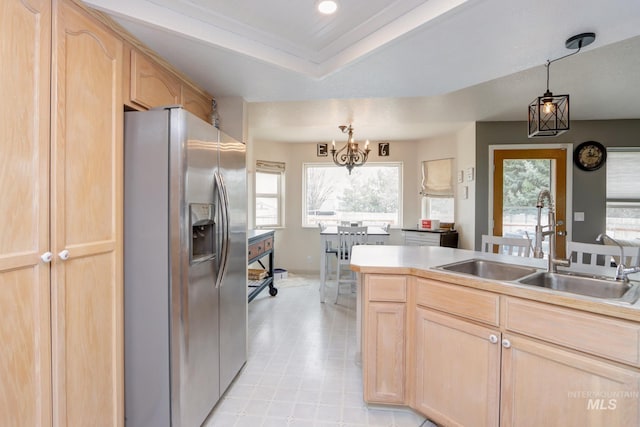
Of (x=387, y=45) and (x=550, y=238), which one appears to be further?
(x=387, y=45)

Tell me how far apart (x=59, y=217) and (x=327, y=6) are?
1539 millimetres

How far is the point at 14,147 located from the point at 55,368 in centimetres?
83

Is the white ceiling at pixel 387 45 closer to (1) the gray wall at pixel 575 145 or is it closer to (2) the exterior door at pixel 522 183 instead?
(1) the gray wall at pixel 575 145

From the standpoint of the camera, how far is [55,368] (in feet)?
3.64

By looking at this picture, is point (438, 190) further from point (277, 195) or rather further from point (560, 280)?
point (560, 280)

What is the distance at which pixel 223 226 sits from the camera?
175cm

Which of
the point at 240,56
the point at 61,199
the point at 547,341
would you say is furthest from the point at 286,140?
the point at 547,341

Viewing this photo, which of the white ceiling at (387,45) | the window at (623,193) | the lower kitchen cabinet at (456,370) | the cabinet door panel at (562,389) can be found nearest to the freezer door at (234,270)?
the white ceiling at (387,45)

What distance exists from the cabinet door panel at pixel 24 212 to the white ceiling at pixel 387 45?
1.26 feet

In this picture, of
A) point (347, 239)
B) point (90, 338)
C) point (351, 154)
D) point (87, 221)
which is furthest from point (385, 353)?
point (351, 154)

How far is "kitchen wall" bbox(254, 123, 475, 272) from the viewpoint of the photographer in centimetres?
490

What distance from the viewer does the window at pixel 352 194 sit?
5324mm

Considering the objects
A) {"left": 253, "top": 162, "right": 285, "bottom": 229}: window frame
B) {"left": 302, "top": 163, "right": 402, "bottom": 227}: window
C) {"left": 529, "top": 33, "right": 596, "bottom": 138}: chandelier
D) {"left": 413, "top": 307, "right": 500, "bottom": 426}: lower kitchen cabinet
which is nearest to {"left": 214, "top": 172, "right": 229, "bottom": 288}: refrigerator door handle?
{"left": 413, "top": 307, "right": 500, "bottom": 426}: lower kitchen cabinet

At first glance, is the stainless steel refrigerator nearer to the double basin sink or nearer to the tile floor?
the tile floor
